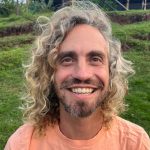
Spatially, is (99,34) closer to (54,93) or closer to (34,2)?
(54,93)

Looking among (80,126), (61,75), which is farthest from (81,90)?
(80,126)

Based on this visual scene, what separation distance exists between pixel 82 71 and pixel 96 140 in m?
0.38

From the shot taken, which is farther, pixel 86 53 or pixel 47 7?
pixel 47 7

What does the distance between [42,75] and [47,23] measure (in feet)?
0.92

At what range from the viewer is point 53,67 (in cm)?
255

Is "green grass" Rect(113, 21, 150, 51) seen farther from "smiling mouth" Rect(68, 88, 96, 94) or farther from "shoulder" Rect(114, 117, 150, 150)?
"smiling mouth" Rect(68, 88, 96, 94)

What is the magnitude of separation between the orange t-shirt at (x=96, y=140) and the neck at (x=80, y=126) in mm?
24

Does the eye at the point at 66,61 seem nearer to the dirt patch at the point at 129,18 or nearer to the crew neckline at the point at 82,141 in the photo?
the crew neckline at the point at 82,141

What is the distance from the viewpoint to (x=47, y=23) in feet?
8.70

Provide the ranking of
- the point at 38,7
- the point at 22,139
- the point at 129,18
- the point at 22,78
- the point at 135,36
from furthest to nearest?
the point at 38,7
the point at 129,18
the point at 135,36
the point at 22,78
the point at 22,139

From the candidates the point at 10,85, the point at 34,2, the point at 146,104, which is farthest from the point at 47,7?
the point at 146,104

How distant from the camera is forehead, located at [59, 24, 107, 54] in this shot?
2445 mm

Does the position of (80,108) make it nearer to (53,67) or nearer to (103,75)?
(103,75)

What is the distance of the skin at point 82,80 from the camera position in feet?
7.76
